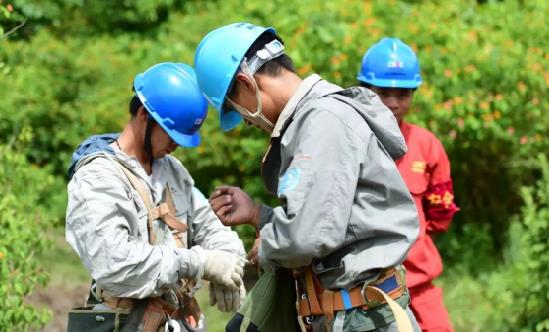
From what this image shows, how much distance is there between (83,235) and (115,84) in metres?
6.22

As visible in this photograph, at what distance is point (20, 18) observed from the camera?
627 cm

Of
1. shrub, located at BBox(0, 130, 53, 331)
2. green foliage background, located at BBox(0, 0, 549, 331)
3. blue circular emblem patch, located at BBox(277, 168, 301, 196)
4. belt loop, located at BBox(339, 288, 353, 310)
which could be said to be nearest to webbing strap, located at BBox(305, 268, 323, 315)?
belt loop, located at BBox(339, 288, 353, 310)

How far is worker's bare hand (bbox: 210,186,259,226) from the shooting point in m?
4.12

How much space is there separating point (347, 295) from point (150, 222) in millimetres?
919

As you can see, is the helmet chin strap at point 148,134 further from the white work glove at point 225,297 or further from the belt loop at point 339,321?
the belt loop at point 339,321

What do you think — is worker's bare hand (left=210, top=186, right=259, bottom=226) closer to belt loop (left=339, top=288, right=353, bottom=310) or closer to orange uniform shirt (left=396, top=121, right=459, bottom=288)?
belt loop (left=339, top=288, right=353, bottom=310)

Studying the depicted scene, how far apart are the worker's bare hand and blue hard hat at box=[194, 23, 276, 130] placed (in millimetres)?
309

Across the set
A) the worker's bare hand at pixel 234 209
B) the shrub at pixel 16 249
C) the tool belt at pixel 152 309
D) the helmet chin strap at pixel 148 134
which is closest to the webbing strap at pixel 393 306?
the worker's bare hand at pixel 234 209

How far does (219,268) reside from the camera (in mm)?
4562

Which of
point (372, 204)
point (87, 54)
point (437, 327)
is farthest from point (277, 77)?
point (87, 54)

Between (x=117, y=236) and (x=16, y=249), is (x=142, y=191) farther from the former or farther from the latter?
(x=16, y=249)

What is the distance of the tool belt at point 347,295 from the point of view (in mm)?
3982

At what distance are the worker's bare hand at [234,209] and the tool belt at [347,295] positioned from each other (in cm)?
Answer: 28

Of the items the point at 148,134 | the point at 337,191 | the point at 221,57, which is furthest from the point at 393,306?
the point at 148,134
